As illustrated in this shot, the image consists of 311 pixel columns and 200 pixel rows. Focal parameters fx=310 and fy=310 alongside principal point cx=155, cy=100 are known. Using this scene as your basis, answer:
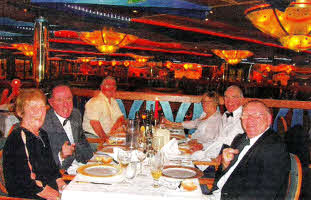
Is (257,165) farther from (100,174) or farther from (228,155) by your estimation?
(100,174)

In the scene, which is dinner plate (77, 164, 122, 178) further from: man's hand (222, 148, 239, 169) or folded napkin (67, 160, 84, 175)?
man's hand (222, 148, 239, 169)

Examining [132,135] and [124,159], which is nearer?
[124,159]

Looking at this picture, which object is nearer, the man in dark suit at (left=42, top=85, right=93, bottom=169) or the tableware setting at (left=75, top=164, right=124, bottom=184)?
A: the tableware setting at (left=75, top=164, right=124, bottom=184)

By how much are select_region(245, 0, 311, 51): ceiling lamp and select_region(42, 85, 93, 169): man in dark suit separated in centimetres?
226

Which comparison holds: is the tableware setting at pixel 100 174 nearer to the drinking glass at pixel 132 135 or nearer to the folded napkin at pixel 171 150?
the drinking glass at pixel 132 135

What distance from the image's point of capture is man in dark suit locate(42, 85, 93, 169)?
2.12 metres

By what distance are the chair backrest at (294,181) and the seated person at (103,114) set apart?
202 centimetres

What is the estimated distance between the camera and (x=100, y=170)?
1687 millimetres

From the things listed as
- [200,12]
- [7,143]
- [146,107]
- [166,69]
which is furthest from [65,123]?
[166,69]

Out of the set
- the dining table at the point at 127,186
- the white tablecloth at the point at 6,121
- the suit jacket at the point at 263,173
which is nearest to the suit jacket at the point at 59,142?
the dining table at the point at 127,186

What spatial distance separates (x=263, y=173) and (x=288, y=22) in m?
2.56

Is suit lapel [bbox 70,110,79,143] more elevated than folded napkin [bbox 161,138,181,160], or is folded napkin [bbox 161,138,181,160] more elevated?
suit lapel [bbox 70,110,79,143]

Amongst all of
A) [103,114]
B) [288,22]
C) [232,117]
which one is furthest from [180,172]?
[288,22]

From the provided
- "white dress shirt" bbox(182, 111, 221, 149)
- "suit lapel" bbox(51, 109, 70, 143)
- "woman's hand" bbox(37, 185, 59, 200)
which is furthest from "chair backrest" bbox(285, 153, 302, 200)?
"suit lapel" bbox(51, 109, 70, 143)
